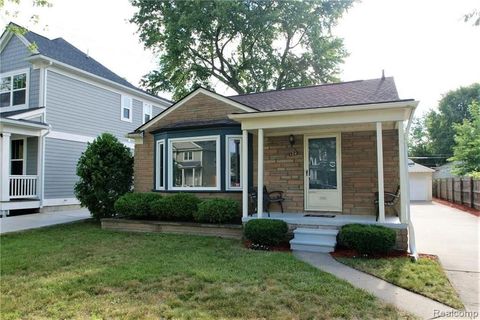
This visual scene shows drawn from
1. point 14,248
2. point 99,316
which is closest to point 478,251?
point 99,316

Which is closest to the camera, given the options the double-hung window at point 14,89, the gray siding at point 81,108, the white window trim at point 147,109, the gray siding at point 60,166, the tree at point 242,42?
the gray siding at point 60,166

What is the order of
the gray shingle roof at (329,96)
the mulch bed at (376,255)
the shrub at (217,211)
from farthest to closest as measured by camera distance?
1. the shrub at (217,211)
2. the gray shingle roof at (329,96)
3. the mulch bed at (376,255)

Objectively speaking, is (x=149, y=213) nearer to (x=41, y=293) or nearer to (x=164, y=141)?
(x=164, y=141)

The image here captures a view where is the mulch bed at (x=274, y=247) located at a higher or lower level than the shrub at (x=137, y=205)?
lower

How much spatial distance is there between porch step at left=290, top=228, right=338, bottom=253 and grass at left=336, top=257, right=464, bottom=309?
69 centimetres

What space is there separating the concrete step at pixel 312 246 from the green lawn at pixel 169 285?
610mm

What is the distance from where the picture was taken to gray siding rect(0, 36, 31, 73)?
47.8 ft

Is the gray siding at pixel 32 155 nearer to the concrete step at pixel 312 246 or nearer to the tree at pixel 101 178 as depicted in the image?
the tree at pixel 101 178

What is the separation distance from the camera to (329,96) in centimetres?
920

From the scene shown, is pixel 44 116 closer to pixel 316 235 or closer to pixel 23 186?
pixel 23 186

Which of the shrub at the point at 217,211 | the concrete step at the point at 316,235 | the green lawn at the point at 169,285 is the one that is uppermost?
the shrub at the point at 217,211

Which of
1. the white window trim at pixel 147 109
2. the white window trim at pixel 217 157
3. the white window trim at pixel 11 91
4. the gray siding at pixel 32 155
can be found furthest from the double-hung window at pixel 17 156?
the white window trim at pixel 217 157

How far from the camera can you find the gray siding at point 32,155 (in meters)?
13.9

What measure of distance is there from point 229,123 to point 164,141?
2.31 meters
